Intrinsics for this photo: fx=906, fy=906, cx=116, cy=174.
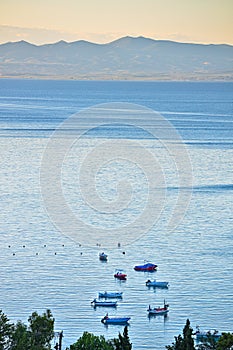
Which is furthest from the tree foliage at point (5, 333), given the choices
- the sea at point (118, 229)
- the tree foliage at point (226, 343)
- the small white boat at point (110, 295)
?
the small white boat at point (110, 295)

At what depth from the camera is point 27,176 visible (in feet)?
268

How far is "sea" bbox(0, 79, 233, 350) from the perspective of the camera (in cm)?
4547

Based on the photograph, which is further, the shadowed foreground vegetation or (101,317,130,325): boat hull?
(101,317,130,325): boat hull

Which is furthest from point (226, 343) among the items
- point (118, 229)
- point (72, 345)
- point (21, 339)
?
point (118, 229)

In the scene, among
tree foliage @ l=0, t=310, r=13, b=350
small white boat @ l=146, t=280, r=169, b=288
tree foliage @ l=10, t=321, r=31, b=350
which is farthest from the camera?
small white boat @ l=146, t=280, r=169, b=288

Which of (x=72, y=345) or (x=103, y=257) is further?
(x=103, y=257)

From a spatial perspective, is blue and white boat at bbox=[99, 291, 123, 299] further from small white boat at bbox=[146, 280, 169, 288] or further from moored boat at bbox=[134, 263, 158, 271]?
moored boat at bbox=[134, 263, 158, 271]

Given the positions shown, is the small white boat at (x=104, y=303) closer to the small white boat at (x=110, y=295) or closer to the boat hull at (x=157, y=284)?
the small white boat at (x=110, y=295)

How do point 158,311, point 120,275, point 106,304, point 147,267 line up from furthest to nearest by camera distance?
point 147,267, point 120,275, point 106,304, point 158,311

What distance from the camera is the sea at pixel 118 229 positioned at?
4547 cm

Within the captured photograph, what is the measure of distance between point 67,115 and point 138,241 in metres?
97.3

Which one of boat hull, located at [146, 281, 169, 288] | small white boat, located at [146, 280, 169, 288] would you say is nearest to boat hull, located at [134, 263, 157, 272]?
small white boat, located at [146, 280, 169, 288]

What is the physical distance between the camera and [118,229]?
6112 centimetres

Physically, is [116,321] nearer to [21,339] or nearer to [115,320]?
[115,320]
